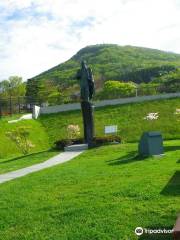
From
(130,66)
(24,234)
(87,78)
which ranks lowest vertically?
(24,234)

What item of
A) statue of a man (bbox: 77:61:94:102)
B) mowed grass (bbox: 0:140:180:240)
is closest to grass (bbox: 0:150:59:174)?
statue of a man (bbox: 77:61:94:102)

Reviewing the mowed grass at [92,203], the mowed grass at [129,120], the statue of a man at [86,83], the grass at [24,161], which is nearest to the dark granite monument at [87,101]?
the statue of a man at [86,83]

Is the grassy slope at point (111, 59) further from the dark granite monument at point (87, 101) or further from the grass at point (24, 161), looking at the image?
the grass at point (24, 161)

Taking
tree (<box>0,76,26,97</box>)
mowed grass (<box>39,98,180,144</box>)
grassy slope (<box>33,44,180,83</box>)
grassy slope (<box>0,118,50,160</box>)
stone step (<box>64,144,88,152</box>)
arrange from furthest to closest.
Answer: grassy slope (<box>33,44,180,83</box>) < tree (<box>0,76,26,97</box>) < mowed grass (<box>39,98,180,144</box>) < grassy slope (<box>0,118,50,160</box>) < stone step (<box>64,144,88,152</box>)

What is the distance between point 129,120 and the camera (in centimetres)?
3055

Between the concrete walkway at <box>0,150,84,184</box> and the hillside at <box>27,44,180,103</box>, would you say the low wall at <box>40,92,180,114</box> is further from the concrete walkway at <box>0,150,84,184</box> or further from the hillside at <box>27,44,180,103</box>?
the hillside at <box>27,44,180,103</box>

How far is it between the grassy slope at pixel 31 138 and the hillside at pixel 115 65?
56.8 metres

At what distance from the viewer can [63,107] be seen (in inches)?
1439

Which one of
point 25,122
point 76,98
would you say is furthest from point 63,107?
point 76,98

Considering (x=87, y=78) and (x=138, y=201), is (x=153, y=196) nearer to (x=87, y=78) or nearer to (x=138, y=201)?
(x=138, y=201)

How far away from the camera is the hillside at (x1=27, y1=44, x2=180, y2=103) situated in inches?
3780

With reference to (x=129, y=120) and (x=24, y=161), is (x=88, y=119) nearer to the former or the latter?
(x=24, y=161)

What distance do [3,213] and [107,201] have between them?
1.73 meters

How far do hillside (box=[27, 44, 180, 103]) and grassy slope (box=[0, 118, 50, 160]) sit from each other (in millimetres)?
56781
